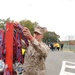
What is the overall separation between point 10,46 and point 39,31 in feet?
1.79

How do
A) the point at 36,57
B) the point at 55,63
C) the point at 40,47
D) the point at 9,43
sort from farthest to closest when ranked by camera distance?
the point at 55,63, the point at 36,57, the point at 40,47, the point at 9,43

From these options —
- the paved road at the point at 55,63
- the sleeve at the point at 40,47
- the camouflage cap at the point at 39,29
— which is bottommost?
the paved road at the point at 55,63

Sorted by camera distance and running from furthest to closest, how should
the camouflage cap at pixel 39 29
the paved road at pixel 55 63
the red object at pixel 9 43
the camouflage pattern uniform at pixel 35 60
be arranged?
the paved road at pixel 55 63
the camouflage cap at pixel 39 29
the camouflage pattern uniform at pixel 35 60
the red object at pixel 9 43

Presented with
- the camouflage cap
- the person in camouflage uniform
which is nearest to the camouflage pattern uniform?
the person in camouflage uniform

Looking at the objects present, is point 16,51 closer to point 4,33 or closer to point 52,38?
point 4,33

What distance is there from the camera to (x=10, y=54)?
434 centimetres

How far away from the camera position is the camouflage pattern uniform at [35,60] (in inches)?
180

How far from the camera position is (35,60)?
185 inches

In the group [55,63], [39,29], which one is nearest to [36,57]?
[39,29]

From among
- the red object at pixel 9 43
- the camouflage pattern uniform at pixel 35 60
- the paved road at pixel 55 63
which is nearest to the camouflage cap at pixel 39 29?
the camouflage pattern uniform at pixel 35 60

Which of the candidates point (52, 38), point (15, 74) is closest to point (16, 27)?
point (15, 74)

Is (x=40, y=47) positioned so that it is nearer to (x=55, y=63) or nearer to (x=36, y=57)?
(x=36, y=57)

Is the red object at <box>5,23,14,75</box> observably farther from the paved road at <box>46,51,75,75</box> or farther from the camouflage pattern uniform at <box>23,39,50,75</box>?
the paved road at <box>46,51,75,75</box>

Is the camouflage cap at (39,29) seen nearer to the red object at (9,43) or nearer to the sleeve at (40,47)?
the sleeve at (40,47)
